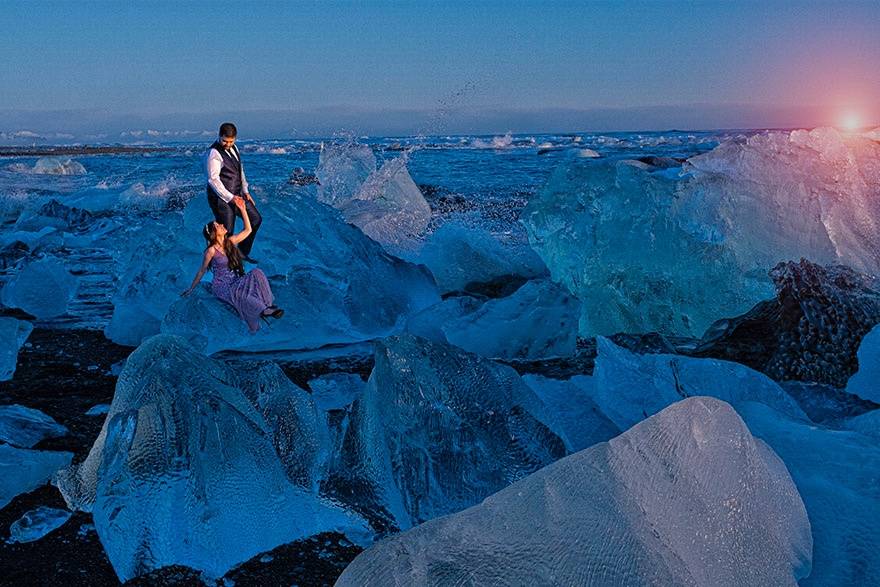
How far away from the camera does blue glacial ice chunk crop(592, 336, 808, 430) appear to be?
2.53 metres

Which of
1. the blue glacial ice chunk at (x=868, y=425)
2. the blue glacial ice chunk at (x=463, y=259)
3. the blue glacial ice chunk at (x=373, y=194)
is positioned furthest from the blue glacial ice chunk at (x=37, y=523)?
the blue glacial ice chunk at (x=373, y=194)

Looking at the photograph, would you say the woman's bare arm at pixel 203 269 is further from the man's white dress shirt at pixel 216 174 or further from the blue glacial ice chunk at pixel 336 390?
the blue glacial ice chunk at pixel 336 390

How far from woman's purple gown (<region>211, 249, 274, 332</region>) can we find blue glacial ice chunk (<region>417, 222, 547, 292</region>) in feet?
5.33

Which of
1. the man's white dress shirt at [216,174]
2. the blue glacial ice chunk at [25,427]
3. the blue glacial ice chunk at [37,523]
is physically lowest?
the blue glacial ice chunk at [37,523]

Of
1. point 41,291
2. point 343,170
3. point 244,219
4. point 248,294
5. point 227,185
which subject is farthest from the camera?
point 343,170

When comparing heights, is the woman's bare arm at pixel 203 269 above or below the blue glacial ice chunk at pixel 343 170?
below

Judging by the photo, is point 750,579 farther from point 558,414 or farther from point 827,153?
point 827,153

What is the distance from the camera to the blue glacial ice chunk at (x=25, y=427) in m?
2.67

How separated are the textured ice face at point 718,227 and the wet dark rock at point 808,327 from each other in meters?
0.40

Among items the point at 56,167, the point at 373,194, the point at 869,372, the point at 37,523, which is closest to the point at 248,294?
the point at 37,523

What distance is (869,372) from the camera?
2922 millimetres

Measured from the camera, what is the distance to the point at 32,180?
70.7 ft

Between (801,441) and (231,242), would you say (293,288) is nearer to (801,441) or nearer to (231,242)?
(231,242)

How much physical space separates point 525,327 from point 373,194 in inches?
203
